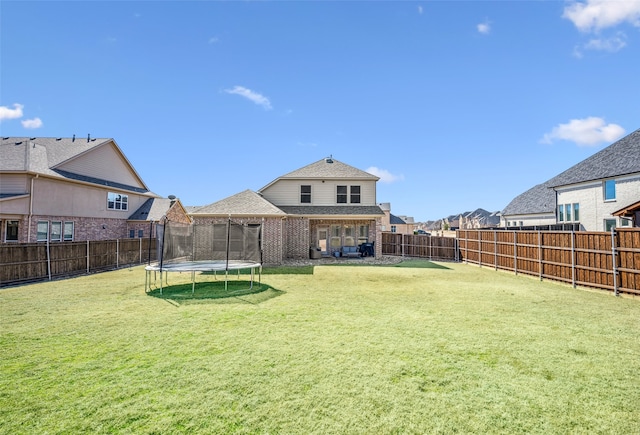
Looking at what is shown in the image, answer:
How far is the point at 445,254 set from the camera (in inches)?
787

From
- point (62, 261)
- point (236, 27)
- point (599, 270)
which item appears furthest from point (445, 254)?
point (62, 261)

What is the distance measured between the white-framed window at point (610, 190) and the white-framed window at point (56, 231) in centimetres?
3395

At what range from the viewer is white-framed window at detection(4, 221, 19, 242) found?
16.1m

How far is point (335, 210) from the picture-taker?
19.6 meters

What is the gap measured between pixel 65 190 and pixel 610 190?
3407 centimetres

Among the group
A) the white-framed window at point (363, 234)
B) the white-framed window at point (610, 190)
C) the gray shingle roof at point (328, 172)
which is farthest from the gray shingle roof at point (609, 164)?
the white-framed window at point (363, 234)

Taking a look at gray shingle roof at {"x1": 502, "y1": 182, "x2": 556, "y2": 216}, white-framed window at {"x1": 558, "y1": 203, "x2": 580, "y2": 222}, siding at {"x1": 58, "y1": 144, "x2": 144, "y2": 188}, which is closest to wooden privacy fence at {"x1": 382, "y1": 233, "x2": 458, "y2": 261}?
white-framed window at {"x1": 558, "y1": 203, "x2": 580, "y2": 222}

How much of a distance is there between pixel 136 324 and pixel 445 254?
18.4m

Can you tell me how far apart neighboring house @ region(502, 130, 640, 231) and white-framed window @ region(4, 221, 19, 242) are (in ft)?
100

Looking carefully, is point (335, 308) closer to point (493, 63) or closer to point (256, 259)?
point (256, 259)

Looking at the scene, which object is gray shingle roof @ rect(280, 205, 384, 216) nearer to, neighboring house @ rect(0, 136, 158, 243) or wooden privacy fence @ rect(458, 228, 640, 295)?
wooden privacy fence @ rect(458, 228, 640, 295)

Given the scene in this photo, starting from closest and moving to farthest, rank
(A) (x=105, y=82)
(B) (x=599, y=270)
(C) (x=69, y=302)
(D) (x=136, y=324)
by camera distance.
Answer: (D) (x=136, y=324) → (C) (x=69, y=302) → (B) (x=599, y=270) → (A) (x=105, y=82)

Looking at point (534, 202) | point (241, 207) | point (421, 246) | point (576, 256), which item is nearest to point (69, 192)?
point (241, 207)

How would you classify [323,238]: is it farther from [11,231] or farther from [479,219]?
[479,219]
